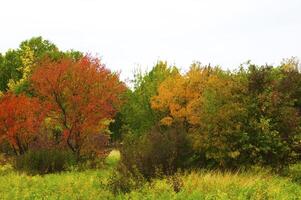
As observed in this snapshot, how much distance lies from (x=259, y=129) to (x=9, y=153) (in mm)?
21426

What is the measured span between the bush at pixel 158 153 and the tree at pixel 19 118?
910 centimetres

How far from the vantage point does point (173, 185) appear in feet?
50.3

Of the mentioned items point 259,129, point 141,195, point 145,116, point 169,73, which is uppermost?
point 169,73

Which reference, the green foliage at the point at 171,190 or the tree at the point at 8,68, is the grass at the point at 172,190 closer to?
the green foliage at the point at 171,190

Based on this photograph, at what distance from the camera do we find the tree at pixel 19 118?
3006 cm

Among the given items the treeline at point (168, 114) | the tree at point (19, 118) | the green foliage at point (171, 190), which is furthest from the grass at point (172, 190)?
the tree at point (19, 118)

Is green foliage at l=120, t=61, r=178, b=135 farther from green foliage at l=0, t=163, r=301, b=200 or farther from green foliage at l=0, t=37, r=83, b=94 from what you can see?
green foliage at l=0, t=163, r=301, b=200

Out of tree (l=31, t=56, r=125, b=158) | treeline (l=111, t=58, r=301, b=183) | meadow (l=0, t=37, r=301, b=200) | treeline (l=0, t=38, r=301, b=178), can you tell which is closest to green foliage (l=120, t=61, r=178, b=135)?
treeline (l=0, t=38, r=301, b=178)

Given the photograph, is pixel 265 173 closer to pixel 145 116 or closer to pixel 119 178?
pixel 119 178

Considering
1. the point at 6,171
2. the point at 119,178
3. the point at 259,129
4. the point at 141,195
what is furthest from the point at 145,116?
the point at 141,195

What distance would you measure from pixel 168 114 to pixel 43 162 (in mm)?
14885

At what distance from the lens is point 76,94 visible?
29.7 metres

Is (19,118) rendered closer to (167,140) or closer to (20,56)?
(167,140)

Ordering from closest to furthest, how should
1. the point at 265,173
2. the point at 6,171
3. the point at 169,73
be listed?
the point at 265,173 → the point at 6,171 → the point at 169,73
